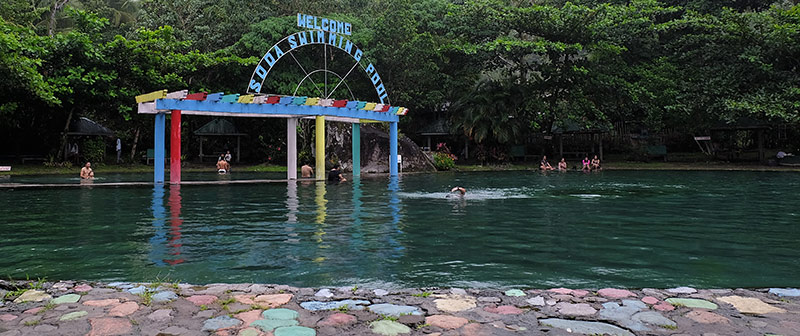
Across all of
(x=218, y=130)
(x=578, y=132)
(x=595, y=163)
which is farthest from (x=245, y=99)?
(x=578, y=132)

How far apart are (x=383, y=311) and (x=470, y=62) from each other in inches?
1324

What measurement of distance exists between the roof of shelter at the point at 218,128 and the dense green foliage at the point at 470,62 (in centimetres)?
203

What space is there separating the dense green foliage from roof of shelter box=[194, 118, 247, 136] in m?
2.03

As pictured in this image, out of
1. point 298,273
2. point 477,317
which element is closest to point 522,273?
point 477,317

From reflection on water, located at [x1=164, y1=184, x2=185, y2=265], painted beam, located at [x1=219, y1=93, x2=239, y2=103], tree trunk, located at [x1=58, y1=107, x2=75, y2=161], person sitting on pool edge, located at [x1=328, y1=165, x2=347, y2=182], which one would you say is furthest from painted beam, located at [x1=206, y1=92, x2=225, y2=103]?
tree trunk, located at [x1=58, y1=107, x2=75, y2=161]

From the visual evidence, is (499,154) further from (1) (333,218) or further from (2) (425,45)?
(1) (333,218)

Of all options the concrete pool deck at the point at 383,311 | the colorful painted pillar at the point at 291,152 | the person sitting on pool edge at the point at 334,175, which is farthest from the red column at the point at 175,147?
the concrete pool deck at the point at 383,311

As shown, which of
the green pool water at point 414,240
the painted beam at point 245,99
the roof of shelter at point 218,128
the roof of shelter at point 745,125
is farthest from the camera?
the roof of shelter at point 218,128

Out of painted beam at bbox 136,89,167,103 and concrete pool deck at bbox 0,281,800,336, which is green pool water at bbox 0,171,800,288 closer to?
concrete pool deck at bbox 0,281,800,336

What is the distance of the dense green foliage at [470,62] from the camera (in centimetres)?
2886

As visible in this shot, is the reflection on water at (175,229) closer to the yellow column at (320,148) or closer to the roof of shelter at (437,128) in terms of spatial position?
the yellow column at (320,148)

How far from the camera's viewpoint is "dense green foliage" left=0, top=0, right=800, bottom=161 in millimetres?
28859

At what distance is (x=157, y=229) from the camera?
9070 mm

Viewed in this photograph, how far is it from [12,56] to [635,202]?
23.5 meters
